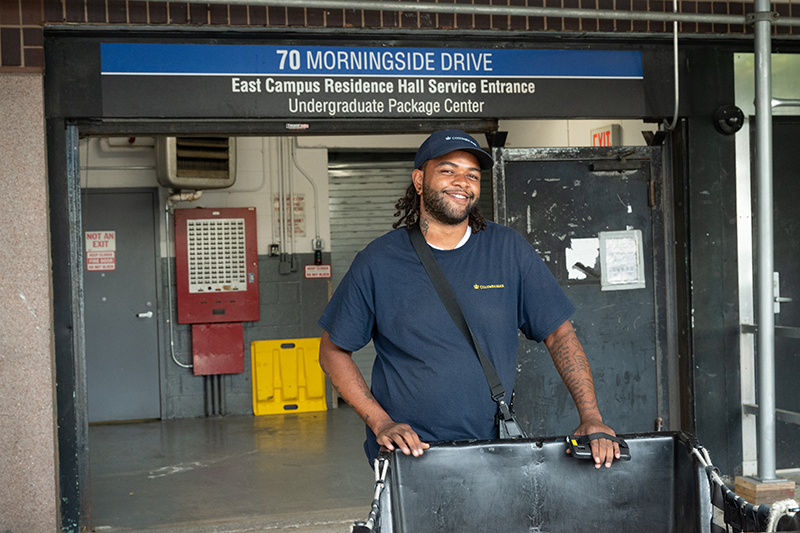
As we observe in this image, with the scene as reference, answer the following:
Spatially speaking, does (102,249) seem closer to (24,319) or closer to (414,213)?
(24,319)

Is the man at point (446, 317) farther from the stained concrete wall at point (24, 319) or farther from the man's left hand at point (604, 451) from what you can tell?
the stained concrete wall at point (24, 319)

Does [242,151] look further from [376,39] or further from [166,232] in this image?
[376,39]

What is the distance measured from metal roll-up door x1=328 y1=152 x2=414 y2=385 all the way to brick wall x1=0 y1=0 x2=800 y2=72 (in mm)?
4326

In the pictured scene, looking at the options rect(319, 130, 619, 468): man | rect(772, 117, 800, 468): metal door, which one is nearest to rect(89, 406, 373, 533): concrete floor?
rect(319, 130, 619, 468): man

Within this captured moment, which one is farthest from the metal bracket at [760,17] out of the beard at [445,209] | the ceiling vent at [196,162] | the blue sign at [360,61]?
the ceiling vent at [196,162]

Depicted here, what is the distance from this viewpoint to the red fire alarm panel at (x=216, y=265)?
7.44m

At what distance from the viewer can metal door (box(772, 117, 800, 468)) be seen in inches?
182

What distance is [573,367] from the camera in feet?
7.43

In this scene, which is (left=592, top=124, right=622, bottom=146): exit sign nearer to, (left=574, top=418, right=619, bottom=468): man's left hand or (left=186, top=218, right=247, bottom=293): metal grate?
(left=186, top=218, right=247, bottom=293): metal grate

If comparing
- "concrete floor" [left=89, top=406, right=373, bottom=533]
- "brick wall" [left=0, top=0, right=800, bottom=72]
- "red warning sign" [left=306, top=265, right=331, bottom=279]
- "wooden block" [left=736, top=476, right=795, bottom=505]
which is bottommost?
"concrete floor" [left=89, top=406, right=373, bottom=533]

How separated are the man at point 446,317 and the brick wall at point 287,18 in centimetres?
202

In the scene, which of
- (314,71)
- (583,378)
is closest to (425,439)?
(583,378)

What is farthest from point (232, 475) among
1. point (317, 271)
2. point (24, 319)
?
point (317, 271)

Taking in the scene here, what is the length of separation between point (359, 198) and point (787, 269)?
498 centimetres
